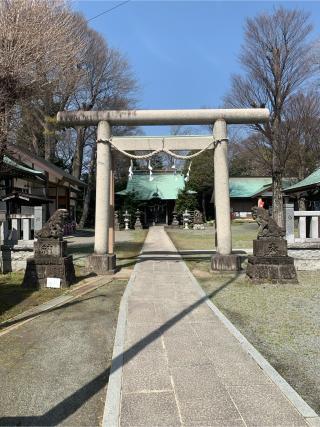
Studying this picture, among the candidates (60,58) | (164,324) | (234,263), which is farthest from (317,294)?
(60,58)

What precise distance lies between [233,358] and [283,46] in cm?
2503

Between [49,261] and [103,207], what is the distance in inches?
87.0

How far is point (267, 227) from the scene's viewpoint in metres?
9.52

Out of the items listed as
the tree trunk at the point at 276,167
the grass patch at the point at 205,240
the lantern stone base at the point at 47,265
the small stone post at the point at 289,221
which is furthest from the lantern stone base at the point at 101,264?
the tree trunk at the point at 276,167

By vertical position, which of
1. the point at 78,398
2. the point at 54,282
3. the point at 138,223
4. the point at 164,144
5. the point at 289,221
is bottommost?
the point at 78,398

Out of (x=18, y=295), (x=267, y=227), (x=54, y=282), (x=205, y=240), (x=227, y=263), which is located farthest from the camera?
(x=205, y=240)

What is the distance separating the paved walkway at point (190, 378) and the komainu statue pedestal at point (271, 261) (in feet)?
9.95

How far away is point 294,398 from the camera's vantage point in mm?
3459

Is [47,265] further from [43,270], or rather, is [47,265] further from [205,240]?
[205,240]

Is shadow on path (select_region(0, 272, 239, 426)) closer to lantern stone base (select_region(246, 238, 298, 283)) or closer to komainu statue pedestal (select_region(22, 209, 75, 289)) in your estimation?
komainu statue pedestal (select_region(22, 209, 75, 289))

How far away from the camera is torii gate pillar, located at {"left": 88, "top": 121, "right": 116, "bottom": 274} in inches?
419

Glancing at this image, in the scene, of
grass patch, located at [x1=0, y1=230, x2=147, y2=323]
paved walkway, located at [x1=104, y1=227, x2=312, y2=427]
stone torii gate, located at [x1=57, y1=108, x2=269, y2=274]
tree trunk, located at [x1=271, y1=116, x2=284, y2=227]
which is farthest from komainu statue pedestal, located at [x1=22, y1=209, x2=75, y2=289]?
tree trunk, located at [x1=271, y1=116, x2=284, y2=227]

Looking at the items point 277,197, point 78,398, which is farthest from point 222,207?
point 277,197

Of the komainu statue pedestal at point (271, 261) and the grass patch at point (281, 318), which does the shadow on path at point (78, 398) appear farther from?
the komainu statue pedestal at point (271, 261)
